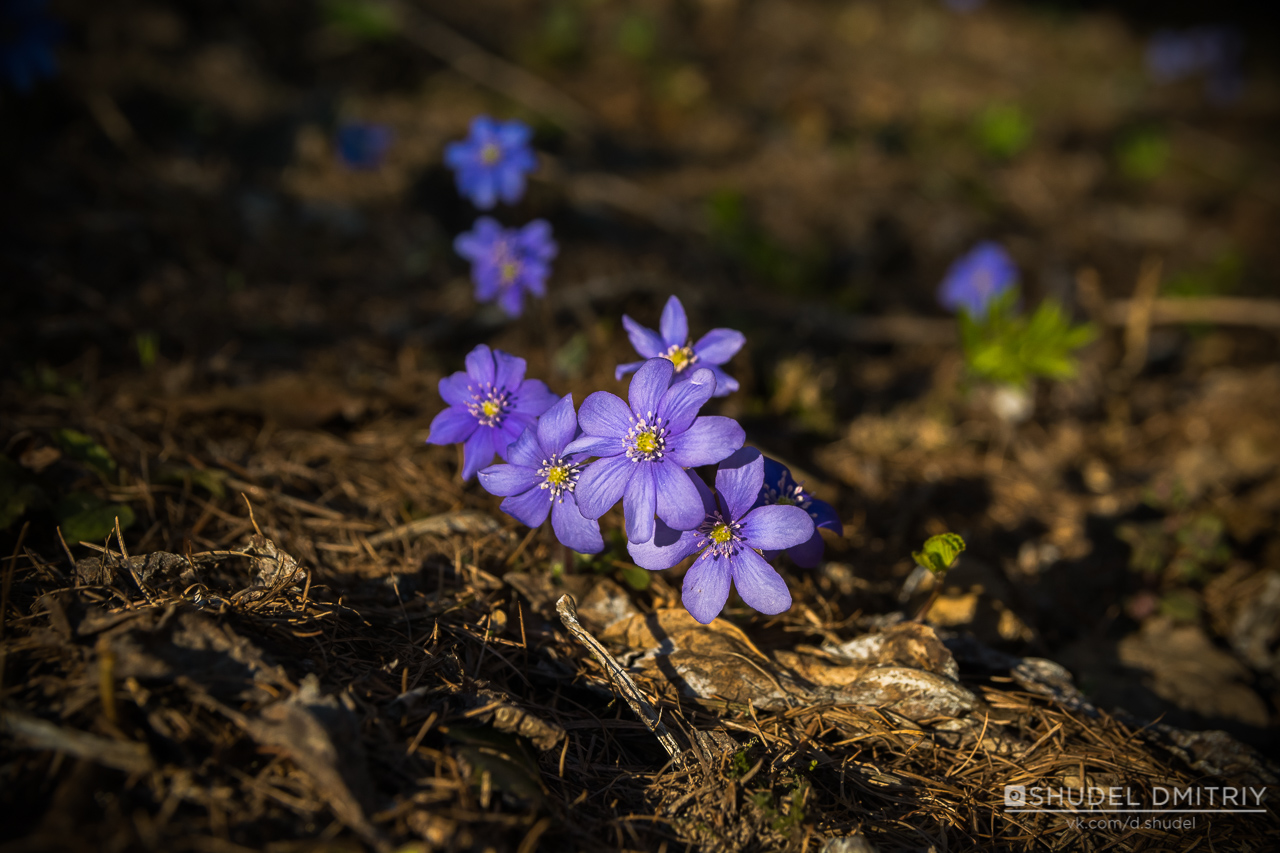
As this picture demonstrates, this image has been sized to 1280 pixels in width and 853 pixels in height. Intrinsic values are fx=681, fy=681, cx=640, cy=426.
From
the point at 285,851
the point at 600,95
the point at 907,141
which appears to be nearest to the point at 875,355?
the point at 907,141

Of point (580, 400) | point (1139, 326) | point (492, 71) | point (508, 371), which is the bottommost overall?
point (508, 371)

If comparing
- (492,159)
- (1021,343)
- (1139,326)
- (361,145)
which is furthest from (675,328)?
(1139,326)

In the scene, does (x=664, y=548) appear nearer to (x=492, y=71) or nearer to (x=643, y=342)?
(x=643, y=342)

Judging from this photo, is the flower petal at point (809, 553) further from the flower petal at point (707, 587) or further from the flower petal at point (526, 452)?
the flower petal at point (526, 452)

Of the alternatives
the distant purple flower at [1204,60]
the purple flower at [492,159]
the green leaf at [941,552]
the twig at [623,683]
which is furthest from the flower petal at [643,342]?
the distant purple flower at [1204,60]

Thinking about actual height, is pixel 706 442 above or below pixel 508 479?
above

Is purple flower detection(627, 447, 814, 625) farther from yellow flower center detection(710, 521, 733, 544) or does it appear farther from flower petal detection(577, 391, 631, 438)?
flower petal detection(577, 391, 631, 438)

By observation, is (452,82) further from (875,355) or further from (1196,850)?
(1196,850)
